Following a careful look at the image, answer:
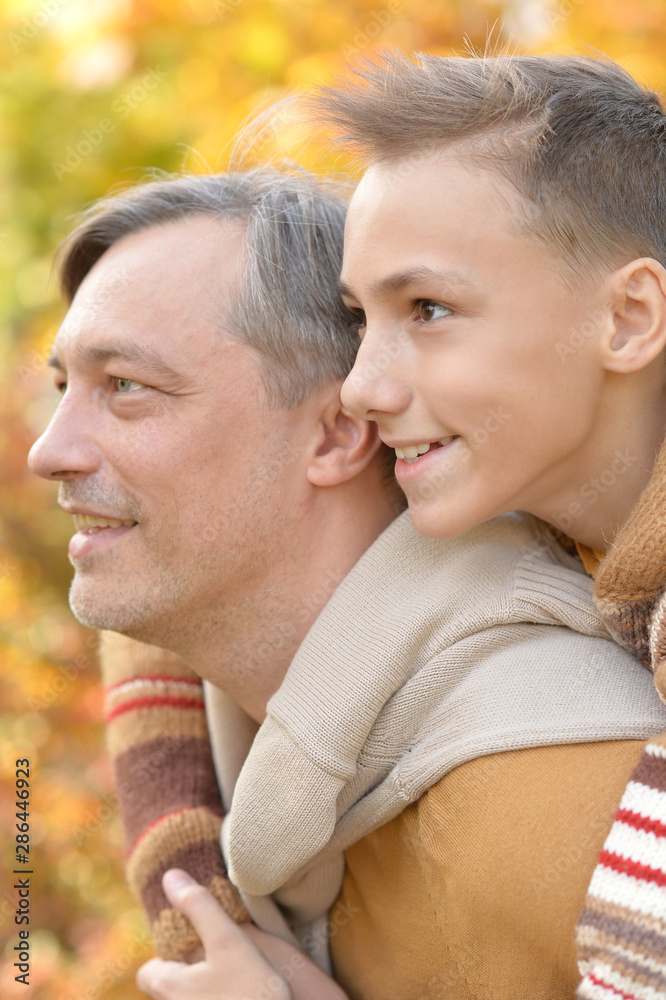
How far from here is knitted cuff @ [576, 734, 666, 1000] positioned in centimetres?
143

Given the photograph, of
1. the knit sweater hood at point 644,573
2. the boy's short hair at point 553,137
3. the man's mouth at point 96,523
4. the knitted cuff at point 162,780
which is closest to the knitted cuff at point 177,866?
the knitted cuff at point 162,780

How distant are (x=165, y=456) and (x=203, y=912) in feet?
3.45

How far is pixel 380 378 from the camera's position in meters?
1.85

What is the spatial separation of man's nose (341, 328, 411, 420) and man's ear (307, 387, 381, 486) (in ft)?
1.39

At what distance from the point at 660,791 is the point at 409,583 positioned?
2.33 ft

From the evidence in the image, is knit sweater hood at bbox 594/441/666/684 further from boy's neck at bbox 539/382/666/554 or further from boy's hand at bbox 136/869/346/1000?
boy's hand at bbox 136/869/346/1000

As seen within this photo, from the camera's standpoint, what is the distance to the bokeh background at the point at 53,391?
4082mm

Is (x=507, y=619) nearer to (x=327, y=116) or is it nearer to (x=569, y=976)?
(x=569, y=976)

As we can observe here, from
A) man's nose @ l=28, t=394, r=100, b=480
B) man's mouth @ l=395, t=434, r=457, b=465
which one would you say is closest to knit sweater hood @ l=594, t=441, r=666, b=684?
man's mouth @ l=395, t=434, r=457, b=465

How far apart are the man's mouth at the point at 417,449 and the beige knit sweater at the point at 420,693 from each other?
258mm

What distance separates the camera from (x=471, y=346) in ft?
5.74

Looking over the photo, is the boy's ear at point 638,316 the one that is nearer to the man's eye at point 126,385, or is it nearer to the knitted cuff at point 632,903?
the knitted cuff at point 632,903

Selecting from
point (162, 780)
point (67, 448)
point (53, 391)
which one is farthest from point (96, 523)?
point (53, 391)

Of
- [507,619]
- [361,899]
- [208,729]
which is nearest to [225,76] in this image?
[208,729]
